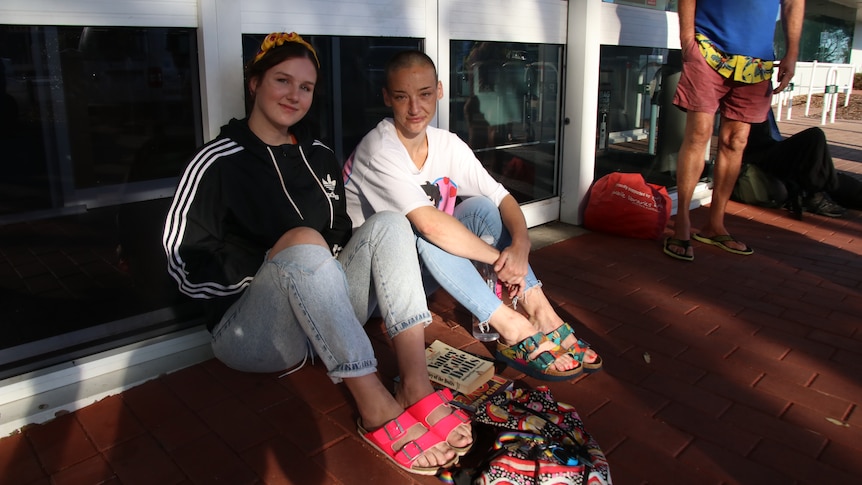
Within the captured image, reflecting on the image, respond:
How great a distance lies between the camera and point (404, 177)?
2529mm

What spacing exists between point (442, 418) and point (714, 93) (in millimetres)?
2961

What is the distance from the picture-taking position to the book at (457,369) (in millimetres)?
2482

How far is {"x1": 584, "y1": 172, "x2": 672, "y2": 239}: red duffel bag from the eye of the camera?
446cm

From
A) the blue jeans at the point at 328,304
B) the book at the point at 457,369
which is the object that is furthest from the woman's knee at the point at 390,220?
the book at the point at 457,369

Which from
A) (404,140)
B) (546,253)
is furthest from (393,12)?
(546,253)

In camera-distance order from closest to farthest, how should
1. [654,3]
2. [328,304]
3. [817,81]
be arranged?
[328,304], [654,3], [817,81]

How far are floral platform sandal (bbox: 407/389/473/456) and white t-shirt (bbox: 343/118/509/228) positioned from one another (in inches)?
27.4

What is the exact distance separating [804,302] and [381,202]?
232 centimetres

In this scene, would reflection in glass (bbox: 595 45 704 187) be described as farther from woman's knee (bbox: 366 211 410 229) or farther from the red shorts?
woman's knee (bbox: 366 211 410 229)

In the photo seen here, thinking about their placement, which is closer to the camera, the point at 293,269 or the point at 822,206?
the point at 293,269

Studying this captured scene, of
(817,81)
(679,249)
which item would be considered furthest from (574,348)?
(817,81)

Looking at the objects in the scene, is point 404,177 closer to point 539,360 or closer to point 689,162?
point 539,360

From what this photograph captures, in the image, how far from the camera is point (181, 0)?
8.38 ft

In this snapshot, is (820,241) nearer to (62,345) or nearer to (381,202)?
(381,202)
